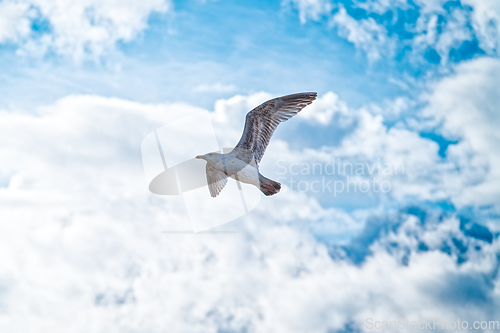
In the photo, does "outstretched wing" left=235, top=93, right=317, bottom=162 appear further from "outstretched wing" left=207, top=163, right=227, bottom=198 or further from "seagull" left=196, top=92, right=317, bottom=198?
"outstretched wing" left=207, top=163, right=227, bottom=198

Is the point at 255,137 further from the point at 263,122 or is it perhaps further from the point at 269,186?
the point at 269,186

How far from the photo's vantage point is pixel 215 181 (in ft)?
61.8

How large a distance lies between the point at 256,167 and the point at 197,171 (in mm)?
4485

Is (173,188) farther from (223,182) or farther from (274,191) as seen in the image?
(274,191)

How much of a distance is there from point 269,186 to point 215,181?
12.1ft

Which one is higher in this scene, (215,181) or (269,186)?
(269,186)

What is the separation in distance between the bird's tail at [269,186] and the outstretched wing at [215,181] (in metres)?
2.93

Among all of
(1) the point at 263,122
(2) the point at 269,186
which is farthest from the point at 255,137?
(2) the point at 269,186

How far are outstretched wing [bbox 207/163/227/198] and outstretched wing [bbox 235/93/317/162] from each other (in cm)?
229

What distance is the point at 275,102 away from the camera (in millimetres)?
16859

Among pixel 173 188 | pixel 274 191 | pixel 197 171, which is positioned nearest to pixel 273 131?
pixel 274 191

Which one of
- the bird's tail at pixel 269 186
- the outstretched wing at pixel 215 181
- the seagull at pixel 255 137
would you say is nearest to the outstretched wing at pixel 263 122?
the seagull at pixel 255 137

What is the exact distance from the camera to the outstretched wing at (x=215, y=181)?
18578 mm

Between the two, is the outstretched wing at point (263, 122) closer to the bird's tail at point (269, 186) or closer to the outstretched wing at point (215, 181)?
the bird's tail at point (269, 186)
